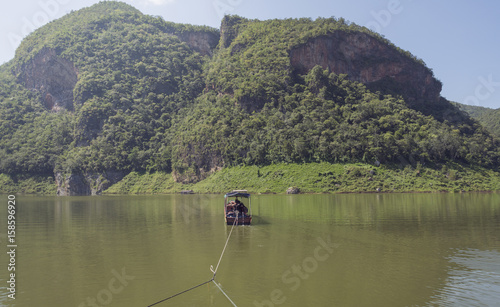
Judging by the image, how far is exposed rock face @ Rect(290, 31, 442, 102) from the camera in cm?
12719

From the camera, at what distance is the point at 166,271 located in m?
15.8

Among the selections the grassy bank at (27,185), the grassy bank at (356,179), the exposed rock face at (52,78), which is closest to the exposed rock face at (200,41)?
the exposed rock face at (52,78)

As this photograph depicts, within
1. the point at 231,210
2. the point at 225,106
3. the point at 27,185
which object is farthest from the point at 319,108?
the point at 27,185

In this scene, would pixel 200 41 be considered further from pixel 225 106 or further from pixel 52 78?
pixel 225 106

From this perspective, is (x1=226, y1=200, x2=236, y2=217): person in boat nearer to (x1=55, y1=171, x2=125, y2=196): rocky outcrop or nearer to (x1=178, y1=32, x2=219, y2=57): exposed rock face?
(x1=55, y1=171, x2=125, y2=196): rocky outcrop

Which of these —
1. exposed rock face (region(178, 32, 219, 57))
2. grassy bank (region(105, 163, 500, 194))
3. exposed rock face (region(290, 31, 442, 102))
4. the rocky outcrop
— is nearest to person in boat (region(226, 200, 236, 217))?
grassy bank (region(105, 163, 500, 194))

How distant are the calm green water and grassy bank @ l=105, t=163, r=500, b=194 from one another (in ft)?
163

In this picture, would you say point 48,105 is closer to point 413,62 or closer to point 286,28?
point 286,28

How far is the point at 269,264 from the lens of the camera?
1680 cm

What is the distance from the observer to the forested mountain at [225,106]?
9694cm

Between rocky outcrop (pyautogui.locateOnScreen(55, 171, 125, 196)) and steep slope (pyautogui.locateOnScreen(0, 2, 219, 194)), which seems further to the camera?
steep slope (pyautogui.locateOnScreen(0, 2, 219, 194))

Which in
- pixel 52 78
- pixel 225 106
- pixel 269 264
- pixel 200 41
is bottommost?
pixel 269 264

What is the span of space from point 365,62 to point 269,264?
12722cm

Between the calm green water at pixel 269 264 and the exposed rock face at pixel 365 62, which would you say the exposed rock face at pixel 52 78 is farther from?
the calm green water at pixel 269 264
